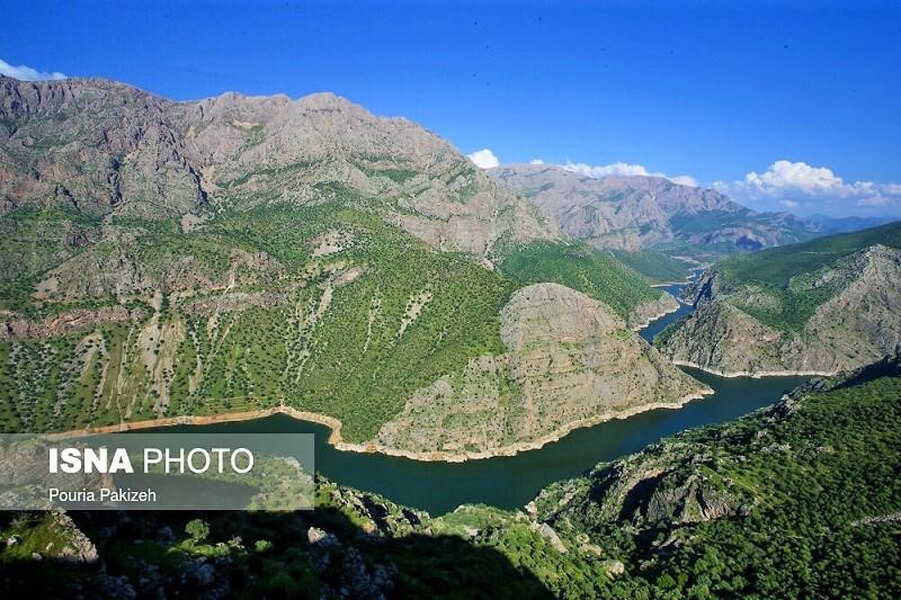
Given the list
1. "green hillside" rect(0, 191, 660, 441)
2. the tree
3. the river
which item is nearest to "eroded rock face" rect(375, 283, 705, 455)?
the river

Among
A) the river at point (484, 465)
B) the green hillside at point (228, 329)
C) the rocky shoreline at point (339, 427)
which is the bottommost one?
the river at point (484, 465)

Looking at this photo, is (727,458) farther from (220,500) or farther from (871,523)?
(220,500)

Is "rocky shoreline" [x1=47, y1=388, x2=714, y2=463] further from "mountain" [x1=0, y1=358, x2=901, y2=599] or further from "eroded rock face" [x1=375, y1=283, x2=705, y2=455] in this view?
"mountain" [x1=0, y1=358, x2=901, y2=599]

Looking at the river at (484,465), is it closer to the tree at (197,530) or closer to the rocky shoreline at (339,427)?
the rocky shoreline at (339,427)

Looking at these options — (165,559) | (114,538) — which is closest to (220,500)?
(114,538)

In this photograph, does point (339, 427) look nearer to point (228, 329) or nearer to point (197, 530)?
point (228, 329)

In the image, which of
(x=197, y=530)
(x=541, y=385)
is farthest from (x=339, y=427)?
(x=197, y=530)

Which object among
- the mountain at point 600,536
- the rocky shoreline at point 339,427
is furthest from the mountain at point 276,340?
the mountain at point 600,536
